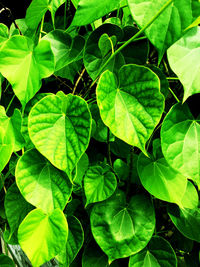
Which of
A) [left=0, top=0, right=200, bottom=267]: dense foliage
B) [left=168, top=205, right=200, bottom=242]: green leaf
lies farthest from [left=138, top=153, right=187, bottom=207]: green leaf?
[left=168, top=205, right=200, bottom=242]: green leaf

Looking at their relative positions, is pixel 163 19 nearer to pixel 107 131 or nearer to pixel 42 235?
pixel 107 131

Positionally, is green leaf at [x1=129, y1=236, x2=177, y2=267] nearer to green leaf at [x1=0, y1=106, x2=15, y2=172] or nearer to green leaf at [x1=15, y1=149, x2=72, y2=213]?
green leaf at [x1=15, y1=149, x2=72, y2=213]

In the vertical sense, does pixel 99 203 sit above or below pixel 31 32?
below

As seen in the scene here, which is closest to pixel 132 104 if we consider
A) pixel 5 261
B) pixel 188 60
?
pixel 188 60

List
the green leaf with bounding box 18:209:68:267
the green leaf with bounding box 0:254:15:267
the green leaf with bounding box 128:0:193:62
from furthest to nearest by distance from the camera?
the green leaf with bounding box 0:254:15:267 → the green leaf with bounding box 18:209:68:267 → the green leaf with bounding box 128:0:193:62

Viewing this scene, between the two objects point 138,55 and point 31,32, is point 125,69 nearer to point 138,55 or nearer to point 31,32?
point 138,55

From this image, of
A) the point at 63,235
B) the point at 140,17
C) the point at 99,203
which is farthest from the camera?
the point at 99,203

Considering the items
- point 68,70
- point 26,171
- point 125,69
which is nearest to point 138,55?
point 125,69
